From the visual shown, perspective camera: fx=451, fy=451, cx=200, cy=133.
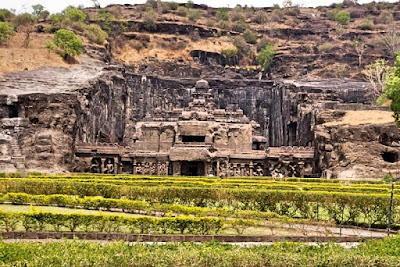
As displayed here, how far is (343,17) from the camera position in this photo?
10212 cm

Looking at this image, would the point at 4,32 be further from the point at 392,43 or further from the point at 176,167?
the point at 392,43

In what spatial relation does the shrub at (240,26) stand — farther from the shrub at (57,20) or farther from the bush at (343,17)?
the shrub at (57,20)

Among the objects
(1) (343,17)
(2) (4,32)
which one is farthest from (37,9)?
(1) (343,17)

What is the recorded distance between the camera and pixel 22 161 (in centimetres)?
3591

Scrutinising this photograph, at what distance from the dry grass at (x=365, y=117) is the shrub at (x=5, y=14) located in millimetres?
58814

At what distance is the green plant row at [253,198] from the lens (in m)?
19.5

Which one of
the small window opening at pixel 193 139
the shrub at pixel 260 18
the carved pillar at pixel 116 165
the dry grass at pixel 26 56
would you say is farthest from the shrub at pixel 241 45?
the carved pillar at pixel 116 165

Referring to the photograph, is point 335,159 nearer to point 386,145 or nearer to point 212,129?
point 386,145

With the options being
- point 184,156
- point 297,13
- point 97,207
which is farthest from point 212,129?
point 297,13

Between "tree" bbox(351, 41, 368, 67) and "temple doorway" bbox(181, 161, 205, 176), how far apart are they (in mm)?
50715

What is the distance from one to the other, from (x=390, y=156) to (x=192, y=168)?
58.0 ft

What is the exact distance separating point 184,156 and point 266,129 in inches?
1279

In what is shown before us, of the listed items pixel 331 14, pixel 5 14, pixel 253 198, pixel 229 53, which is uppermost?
pixel 331 14

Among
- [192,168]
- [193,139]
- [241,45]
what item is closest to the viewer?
[192,168]
